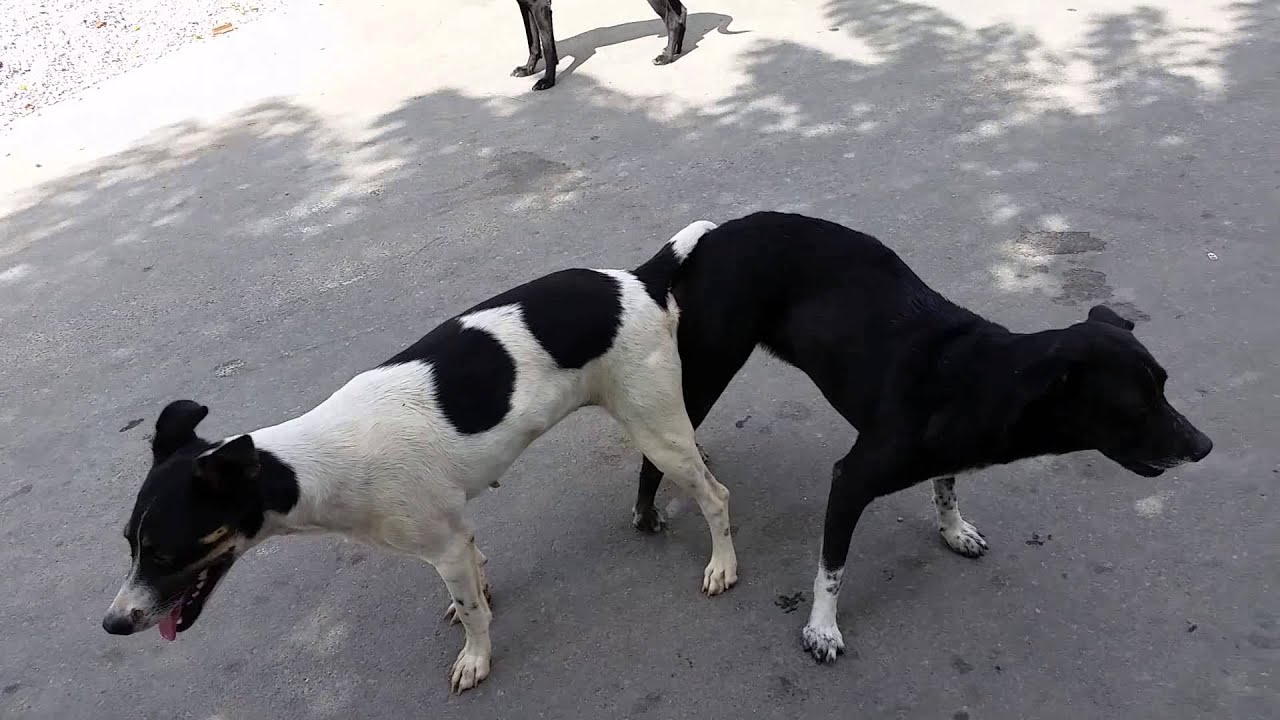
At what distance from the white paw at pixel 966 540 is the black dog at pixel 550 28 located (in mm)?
4959

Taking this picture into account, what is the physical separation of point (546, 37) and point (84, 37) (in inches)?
199

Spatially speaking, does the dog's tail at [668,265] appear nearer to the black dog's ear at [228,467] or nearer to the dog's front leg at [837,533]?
→ the dog's front leg at [837,533]

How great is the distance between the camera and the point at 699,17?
7844 mm

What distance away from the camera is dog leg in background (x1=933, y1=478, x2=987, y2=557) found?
9.77ft

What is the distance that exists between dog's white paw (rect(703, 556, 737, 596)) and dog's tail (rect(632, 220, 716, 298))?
882mm

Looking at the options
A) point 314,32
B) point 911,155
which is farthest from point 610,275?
point 314,32

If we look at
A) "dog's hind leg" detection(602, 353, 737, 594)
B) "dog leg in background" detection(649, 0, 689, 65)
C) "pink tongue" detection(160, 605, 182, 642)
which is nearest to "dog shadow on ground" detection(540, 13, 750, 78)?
"dog leg in background" detection(649, 0, 689, 65)

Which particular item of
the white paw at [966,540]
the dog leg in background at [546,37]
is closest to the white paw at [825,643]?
the white paw at [966,540]

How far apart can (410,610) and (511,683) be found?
49cm

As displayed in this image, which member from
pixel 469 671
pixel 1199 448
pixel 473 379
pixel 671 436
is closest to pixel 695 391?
pixel 671 436

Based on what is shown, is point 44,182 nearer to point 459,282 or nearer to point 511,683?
point 459,282

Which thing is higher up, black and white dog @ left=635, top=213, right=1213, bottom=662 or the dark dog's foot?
black and white dog @ left=635, top=213, right=1213, bottom=662

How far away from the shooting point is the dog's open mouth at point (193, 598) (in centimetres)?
242

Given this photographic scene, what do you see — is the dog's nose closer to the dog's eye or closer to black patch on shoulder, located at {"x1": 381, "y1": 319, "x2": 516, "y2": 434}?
black patch on shoulder, located at {"x1": 381, "y1": 319, "x2": 516, "y2": 434}
